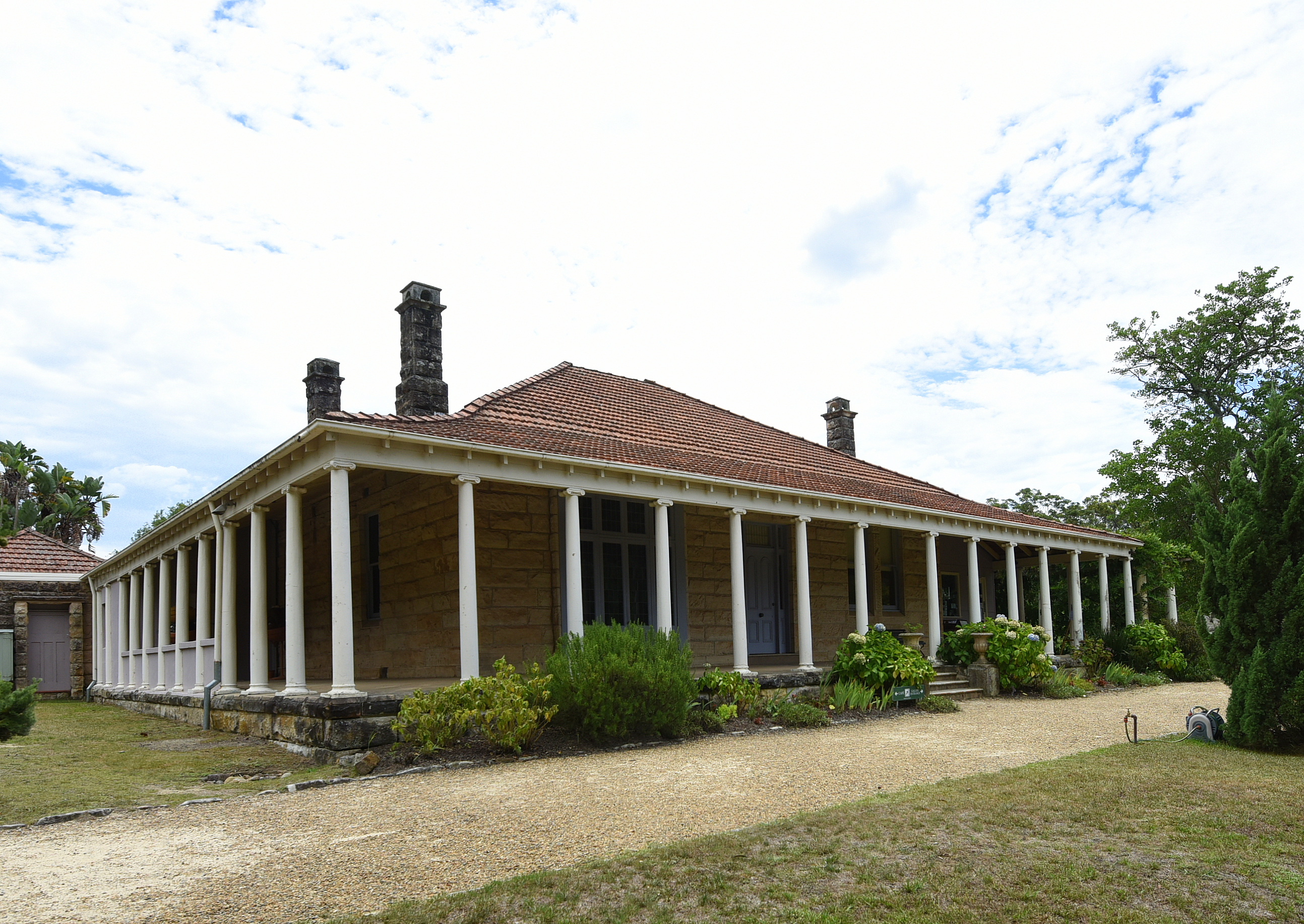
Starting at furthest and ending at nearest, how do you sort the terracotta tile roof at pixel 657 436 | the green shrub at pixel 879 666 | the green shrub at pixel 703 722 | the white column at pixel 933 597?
the white column at pixel 933 597 < the green shrub at pixel 879 666 < the terracotta tile roof at pixel 657 436 < the green shrub at pixel 703 722

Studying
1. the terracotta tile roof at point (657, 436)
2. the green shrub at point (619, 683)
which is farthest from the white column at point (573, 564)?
the green shrub at point (619, 683)

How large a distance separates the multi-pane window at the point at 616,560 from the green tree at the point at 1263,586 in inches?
308

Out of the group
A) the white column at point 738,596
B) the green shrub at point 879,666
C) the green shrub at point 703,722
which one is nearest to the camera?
the green shrub at point 703,722

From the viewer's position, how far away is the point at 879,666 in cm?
1313

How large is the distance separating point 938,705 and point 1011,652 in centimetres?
249

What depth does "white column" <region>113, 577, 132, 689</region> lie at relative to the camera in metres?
20.3

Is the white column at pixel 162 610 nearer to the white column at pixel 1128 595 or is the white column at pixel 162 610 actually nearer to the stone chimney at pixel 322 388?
the stone chimney at pixel 322 388

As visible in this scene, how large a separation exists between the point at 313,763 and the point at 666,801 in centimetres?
415

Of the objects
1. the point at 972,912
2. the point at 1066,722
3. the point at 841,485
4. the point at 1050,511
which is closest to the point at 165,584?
the point at 841,485

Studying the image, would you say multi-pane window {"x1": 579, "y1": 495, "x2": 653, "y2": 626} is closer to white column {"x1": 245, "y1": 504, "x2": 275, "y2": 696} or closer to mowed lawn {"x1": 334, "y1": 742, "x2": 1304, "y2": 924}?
white column {"x1": 245, "y1": 504, "x2": 275, "y2": 696}

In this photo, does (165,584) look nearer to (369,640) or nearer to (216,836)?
(369,640)

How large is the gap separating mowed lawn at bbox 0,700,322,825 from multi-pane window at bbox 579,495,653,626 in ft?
17.2

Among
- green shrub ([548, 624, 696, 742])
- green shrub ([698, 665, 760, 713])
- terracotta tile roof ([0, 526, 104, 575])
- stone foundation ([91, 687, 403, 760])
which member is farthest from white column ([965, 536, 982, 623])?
terracotta tile roof ([0, 526, 104, 575])

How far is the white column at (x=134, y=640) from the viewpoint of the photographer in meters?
19.1
